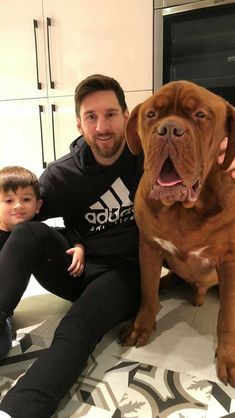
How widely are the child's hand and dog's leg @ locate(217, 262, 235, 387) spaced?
1.45 feet

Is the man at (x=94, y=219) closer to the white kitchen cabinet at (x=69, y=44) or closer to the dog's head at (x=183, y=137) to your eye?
the dog's head at (x=183, y=137)

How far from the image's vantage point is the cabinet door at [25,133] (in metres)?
2.42

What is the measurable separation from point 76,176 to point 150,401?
0.72 metres

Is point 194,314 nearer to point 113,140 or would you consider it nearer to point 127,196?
point 127,196

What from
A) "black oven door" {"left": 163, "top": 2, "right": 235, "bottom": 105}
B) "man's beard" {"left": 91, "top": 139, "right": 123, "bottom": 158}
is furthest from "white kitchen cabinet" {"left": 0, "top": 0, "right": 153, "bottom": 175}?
"man's beard" {"left": 91, "top": 139, "right": 123, "bottom": 158}

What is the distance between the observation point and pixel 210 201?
98 cm

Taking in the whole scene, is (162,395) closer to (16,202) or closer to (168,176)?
(168,176)

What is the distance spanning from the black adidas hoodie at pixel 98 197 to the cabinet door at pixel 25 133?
3.86ft

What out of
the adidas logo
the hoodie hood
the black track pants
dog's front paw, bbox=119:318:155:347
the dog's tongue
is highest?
the dog's tongue

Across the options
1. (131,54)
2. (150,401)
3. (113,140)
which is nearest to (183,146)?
(113,140)

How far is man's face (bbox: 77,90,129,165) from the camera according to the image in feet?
4.13

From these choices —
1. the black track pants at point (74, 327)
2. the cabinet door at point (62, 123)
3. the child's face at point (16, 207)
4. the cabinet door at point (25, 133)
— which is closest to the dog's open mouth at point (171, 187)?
the black track pants at point (74, 327)

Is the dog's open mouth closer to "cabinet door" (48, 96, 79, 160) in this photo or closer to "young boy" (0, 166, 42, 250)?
"young boy" (0, 166, 42, 250)

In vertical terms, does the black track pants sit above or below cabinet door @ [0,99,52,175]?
below
